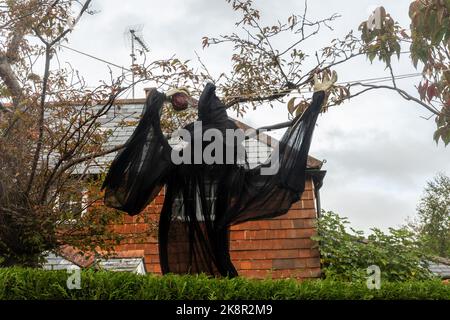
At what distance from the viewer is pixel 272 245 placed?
891cm

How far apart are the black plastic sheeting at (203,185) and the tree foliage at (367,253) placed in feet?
15.2

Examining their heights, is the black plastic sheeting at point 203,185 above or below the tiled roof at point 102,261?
above

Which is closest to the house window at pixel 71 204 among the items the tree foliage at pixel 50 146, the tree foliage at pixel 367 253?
the tree foliage at pixel 50 146

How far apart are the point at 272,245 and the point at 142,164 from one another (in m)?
5.38

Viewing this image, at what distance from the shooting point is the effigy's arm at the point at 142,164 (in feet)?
12.7

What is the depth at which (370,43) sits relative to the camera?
5.73 meters

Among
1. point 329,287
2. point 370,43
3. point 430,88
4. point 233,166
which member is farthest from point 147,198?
point 370,43

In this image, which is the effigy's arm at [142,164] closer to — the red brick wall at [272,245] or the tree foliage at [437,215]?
the red brick wall at [272,245]

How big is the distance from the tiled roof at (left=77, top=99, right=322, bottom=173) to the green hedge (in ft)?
9.17

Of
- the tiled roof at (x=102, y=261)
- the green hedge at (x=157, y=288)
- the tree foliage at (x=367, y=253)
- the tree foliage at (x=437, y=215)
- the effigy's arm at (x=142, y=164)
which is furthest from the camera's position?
the tree foliage at (x=437, y=215)

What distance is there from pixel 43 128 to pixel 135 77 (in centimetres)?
108

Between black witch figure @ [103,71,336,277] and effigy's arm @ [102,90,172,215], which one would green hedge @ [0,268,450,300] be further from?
effigy's arm @ [102,90,172,215]

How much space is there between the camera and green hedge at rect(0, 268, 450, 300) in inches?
140


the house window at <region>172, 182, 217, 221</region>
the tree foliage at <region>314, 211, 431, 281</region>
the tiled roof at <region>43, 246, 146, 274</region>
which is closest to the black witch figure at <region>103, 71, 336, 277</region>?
the house window at <region>172, 182, 217, 221</region>
